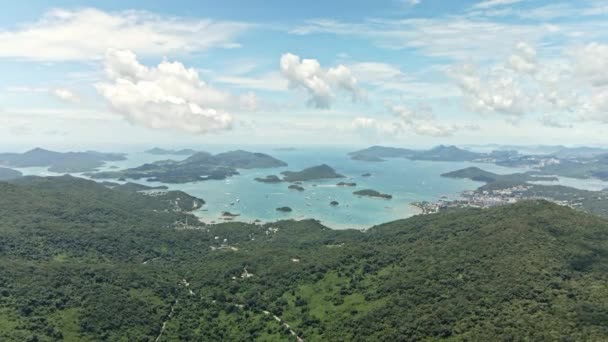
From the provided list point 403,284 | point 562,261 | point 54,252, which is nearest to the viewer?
point 562,261

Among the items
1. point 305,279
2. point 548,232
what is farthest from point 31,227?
point 548,232

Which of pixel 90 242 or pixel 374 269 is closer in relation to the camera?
pixel 374 269

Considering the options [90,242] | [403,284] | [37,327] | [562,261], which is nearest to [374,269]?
[403,284]

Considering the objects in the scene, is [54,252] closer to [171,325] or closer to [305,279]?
[171,325]

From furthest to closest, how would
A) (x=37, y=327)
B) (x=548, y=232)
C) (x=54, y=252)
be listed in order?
(x=54, y=252) → (x=548, y=232) → (x=37, y=327)

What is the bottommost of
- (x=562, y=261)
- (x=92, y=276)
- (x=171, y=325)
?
(x=171, y=325)

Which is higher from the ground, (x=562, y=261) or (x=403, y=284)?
(x=562, y=261)

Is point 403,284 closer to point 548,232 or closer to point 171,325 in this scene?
point 548,232
